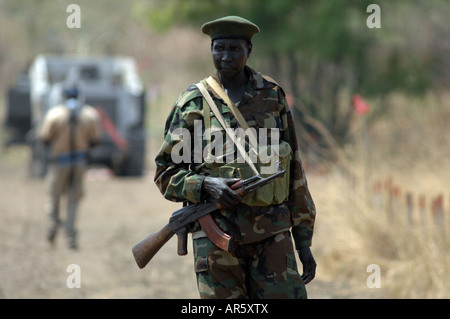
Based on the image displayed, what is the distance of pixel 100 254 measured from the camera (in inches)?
378

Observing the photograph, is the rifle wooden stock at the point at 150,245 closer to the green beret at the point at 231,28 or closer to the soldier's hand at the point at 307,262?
the soldier's hand at the point at 307,262

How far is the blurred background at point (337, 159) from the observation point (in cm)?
746

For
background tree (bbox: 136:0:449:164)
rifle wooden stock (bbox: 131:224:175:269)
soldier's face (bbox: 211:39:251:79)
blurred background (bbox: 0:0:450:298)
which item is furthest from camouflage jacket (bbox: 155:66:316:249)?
background tree (bbox: 136:0:449:164)

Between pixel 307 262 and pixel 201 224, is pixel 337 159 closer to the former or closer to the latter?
pixel 307 262

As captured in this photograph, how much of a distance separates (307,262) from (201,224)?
0.55m

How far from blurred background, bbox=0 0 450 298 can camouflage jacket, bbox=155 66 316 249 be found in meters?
2.66

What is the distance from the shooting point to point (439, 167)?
882 centimetres

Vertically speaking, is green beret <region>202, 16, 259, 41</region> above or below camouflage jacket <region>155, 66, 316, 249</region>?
above

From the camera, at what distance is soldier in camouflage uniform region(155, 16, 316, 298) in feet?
12.7

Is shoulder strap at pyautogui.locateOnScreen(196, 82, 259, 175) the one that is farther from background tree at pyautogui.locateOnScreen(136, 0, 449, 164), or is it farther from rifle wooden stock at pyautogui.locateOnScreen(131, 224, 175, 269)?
background tree at pyautogui.locateOnScreen(136, 0, 449, 164)

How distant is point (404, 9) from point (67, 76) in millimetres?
7395

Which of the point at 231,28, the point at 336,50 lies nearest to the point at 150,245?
the point at 231,28

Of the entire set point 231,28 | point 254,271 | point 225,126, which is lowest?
point 254,271

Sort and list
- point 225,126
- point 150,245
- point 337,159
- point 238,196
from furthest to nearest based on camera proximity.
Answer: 1. point 337,159
2. point 150,245
3. point 225,126
4. point 238,196
